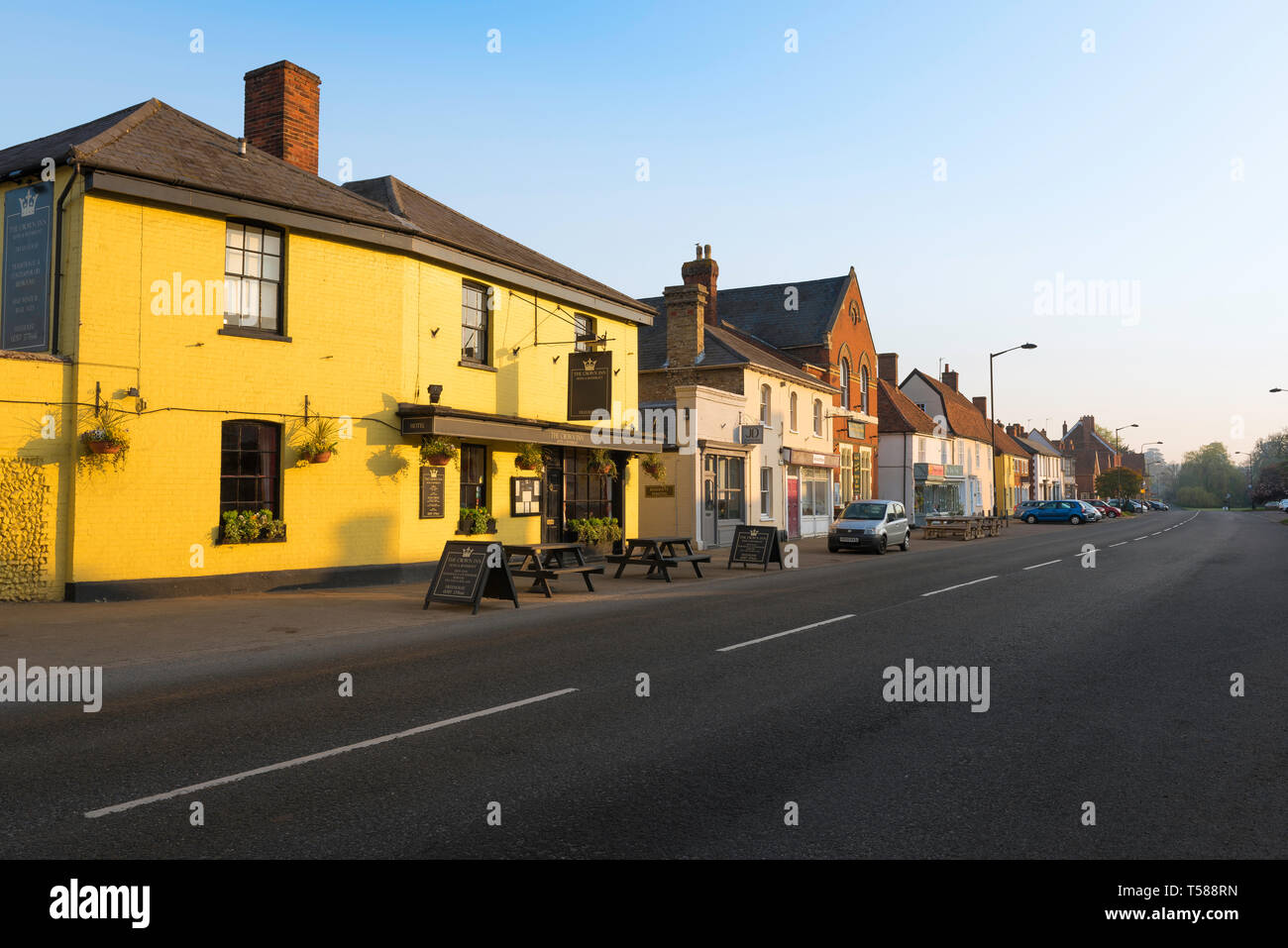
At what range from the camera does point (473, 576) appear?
12.7m

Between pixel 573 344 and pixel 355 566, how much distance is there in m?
8.09

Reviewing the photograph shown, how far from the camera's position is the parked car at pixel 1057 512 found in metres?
55.3

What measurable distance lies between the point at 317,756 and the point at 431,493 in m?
12.3

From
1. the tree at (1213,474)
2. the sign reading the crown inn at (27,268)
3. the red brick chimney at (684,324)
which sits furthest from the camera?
the tree at (1213,474)

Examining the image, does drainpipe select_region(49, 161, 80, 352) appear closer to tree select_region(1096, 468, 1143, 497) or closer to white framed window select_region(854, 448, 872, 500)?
white framed window select_region(854, 448, 872, 500)

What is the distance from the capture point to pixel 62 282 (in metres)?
13.6

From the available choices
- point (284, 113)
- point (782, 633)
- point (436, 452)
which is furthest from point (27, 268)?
point (782, 633)

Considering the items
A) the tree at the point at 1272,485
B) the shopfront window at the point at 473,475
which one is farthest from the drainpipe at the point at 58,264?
the tree at the point at 1272,485

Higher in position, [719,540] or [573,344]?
[573,344]

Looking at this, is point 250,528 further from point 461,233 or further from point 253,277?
point 461,233

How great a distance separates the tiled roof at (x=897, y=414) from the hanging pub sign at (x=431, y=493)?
35.9m

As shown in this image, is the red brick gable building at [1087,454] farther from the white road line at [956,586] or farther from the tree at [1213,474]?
the white road line at [956,586]
